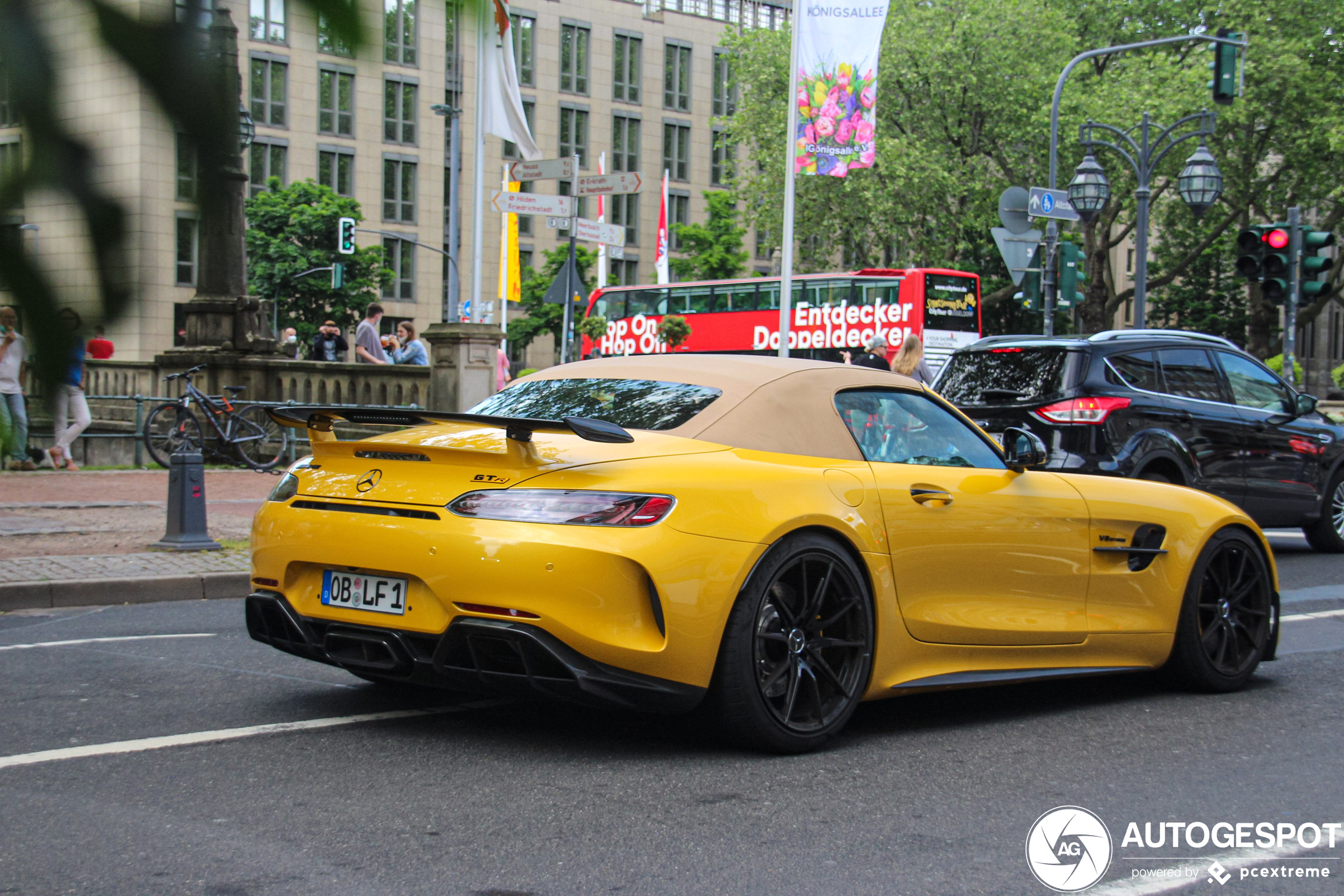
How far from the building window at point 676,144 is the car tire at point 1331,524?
36.0 feet

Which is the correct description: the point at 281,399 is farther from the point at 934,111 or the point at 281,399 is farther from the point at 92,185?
the point at 934,111

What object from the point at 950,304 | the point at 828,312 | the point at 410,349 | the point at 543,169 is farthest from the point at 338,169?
the point at 828,312

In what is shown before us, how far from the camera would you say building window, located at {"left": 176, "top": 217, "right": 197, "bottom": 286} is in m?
1.02

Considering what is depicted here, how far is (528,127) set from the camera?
2090 mm

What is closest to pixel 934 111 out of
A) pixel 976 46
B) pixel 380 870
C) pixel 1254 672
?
pixel 976 46

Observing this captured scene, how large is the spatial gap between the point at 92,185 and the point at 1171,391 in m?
10.6

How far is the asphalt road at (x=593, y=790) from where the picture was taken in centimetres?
332

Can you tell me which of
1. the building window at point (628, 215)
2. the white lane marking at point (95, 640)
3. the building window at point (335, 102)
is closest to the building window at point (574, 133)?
the building window at point (335, 102)

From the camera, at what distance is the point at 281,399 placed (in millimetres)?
18953

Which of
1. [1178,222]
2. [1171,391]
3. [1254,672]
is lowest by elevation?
[1254,672]

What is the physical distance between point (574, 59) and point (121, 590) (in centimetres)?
729

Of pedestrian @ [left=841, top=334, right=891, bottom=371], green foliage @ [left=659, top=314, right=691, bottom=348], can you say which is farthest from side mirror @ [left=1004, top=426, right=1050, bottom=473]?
green foliage @ [left=659, top=314, right=691, bottom=348]

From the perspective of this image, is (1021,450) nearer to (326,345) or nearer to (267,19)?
(267,19)

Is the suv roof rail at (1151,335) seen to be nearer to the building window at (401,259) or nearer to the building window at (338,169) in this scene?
the building window at (401,259)
